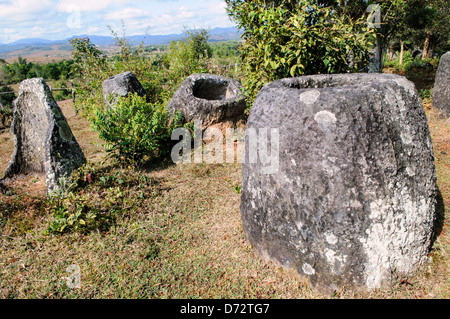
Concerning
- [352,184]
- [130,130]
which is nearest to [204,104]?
[130,130]

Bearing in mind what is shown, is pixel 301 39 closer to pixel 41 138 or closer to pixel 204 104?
pixel 204 104

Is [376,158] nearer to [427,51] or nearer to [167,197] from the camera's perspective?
[167,197]

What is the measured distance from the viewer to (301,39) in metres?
5.19

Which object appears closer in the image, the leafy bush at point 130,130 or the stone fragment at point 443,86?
the leafy bush at point 130,130

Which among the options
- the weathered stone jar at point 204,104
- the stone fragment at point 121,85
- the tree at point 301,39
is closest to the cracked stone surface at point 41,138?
the stone fragment at point 121,85

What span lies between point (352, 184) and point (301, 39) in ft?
11.4

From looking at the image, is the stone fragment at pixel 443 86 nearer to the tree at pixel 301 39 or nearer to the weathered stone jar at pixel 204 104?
the tree at pixel 301 39

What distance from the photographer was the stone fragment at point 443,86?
7.92m

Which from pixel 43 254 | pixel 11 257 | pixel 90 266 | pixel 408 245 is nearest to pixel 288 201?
pixel 408 245

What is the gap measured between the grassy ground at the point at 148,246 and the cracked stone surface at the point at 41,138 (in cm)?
34

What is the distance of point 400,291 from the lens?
291 cm

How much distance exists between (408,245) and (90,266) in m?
3.67

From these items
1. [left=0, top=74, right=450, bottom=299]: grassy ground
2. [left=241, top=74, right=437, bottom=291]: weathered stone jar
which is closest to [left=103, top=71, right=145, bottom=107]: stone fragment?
[left=0, top=74, right=450, bottom=299]: grassy ground

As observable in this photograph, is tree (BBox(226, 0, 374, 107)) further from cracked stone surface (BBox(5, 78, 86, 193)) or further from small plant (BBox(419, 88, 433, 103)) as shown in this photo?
small plant (BBox(419, 88, 433, 103))
